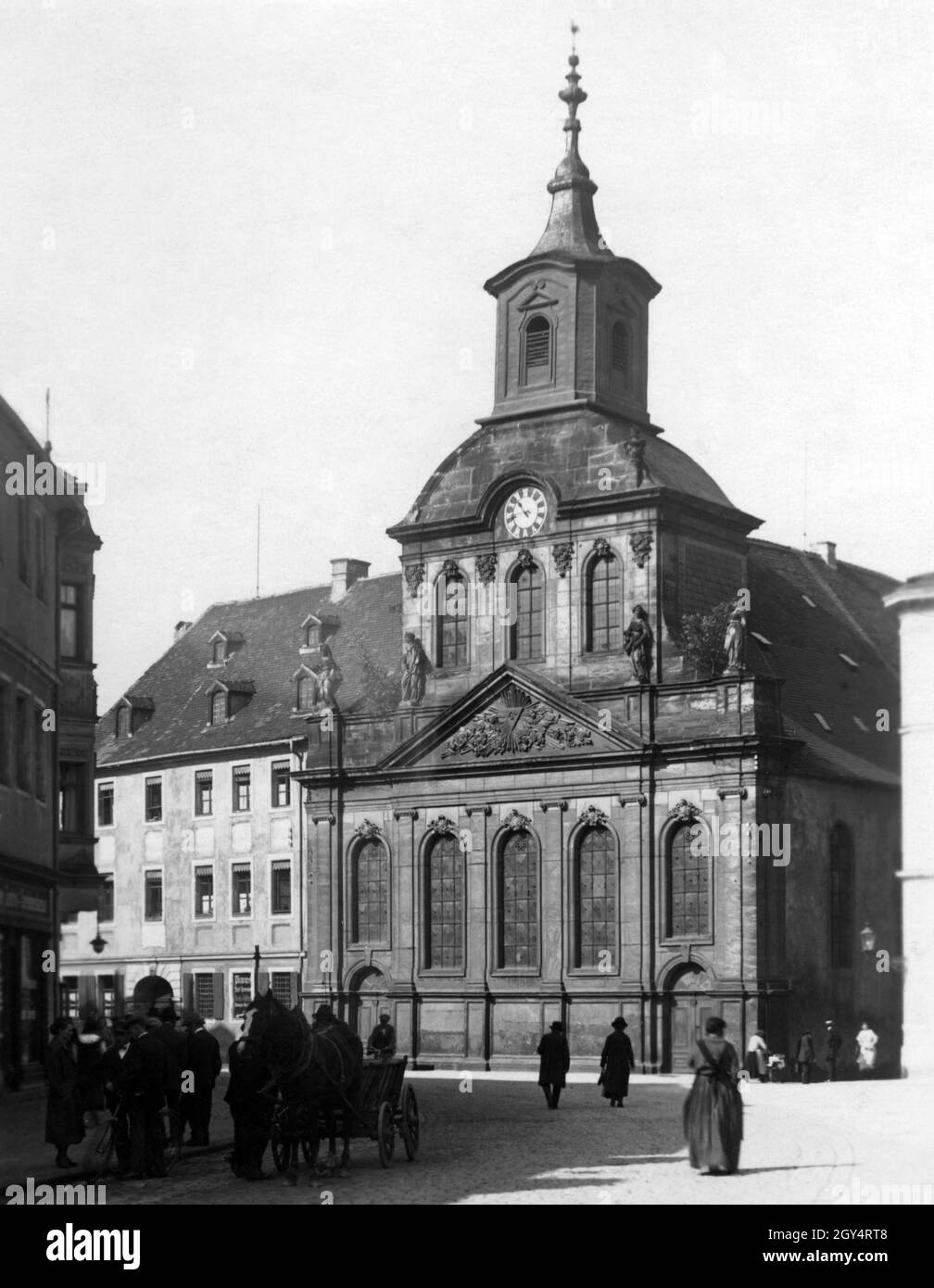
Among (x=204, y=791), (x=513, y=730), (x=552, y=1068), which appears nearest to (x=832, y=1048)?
(x=513, y=730)

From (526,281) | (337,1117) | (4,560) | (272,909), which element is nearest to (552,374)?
(526,281)

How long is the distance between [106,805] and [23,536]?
3975cm

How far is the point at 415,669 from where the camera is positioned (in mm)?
64812

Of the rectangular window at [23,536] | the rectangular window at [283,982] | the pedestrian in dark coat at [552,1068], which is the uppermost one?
the rectangular window at [23,536]

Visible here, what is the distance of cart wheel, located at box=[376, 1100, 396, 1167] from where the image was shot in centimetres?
2630

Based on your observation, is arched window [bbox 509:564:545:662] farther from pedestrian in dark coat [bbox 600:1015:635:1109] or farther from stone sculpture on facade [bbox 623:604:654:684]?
pedestrian in dark coat [bbox 600:1015:635:1109]

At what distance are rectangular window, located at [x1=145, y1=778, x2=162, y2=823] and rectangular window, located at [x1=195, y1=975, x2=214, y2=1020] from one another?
19.7ft

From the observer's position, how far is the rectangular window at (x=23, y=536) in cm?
4034

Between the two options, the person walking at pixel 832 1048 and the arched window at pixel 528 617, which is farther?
the arched window at pixel 528 617

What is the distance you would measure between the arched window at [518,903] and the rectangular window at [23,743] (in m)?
22.3

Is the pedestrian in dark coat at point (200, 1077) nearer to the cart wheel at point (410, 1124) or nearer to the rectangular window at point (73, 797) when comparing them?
the cart wheel at point (410, 1124)

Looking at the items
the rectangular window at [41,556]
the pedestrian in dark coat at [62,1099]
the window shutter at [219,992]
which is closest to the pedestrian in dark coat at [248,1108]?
the pedestrian in dark coat at [62,1099]

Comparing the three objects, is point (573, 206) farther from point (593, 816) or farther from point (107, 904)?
point (107, 904)

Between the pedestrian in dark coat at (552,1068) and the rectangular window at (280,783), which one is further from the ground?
the rectangular window at (280,783)
